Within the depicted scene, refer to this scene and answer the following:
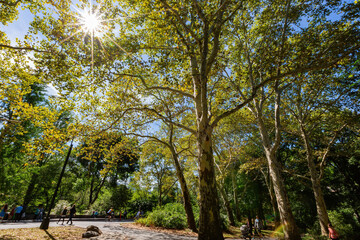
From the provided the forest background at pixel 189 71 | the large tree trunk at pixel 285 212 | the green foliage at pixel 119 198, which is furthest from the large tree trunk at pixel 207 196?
the green foliage at pixel 119 198

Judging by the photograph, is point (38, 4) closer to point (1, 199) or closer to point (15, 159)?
point (15, 159)

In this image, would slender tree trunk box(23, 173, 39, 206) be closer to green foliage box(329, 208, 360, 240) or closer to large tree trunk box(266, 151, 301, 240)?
large tree trunk box(266, 151, 301, 240)

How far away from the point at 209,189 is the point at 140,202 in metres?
26.0

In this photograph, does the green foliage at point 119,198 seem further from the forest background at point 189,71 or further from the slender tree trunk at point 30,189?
the forest background at point 189,71

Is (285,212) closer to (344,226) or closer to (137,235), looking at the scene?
(137,235)

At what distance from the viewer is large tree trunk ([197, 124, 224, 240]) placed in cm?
588

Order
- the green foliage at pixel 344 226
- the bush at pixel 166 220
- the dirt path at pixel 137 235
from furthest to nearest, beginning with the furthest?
the green foliage at pixel 344 226
the bush at pixel 166 220
the dirt path at pixel 137 235

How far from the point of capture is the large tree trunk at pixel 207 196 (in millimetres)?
5875

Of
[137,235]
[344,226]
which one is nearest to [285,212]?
[137,235]

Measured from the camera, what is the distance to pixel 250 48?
1138cm

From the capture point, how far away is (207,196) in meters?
6.25

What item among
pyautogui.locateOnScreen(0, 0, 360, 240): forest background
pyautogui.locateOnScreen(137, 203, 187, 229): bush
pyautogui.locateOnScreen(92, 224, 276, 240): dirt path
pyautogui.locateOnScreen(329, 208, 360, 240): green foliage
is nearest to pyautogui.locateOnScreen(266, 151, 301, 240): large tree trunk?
pyautogui.locateOnScreen(0, 0, 360, 240): forest background

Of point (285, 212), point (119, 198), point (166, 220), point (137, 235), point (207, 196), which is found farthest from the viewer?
point (119, 198)

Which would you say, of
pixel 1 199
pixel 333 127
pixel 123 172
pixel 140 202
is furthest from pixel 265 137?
pixel 123 172
